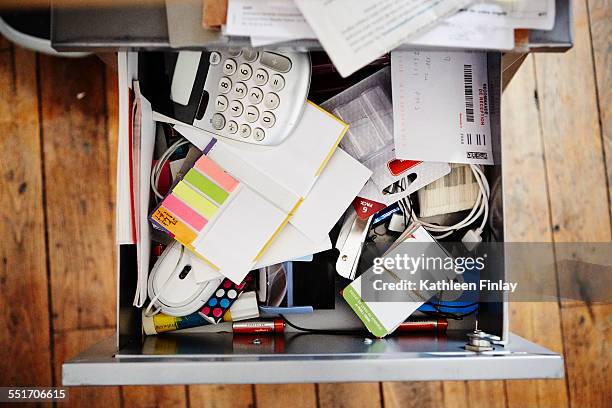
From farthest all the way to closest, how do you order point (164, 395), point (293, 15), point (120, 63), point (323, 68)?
point (164, 395) < point (323, 68) < point (120, 63) < point (293, 15)

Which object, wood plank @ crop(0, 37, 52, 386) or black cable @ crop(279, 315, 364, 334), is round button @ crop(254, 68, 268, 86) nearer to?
black cable @ crop(279, 315, 364, 334)

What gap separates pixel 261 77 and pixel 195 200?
0.68ft

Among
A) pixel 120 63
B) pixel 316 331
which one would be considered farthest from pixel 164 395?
pixel 120 63

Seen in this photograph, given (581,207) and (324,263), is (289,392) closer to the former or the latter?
(324,263)

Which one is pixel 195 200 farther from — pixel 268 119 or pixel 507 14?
pixel 507 14

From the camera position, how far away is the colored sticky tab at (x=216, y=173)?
89cm

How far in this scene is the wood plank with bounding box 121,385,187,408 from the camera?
4.12 ft

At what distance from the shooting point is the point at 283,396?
4.15ft

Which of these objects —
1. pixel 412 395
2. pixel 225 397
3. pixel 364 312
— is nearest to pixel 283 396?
pixel 225 397

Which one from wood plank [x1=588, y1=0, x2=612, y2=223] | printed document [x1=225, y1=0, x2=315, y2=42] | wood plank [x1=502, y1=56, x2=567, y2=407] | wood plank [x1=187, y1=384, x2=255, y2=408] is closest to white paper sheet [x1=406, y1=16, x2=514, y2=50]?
printed document [x1=225, y1=0, x2=315, y2=42]

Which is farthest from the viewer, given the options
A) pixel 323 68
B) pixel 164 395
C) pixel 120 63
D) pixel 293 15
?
pixel 164 395

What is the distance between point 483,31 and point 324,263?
0.45 metres

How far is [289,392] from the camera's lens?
4.15 feet

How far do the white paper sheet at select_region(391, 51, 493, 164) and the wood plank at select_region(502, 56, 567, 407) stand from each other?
0.42m
